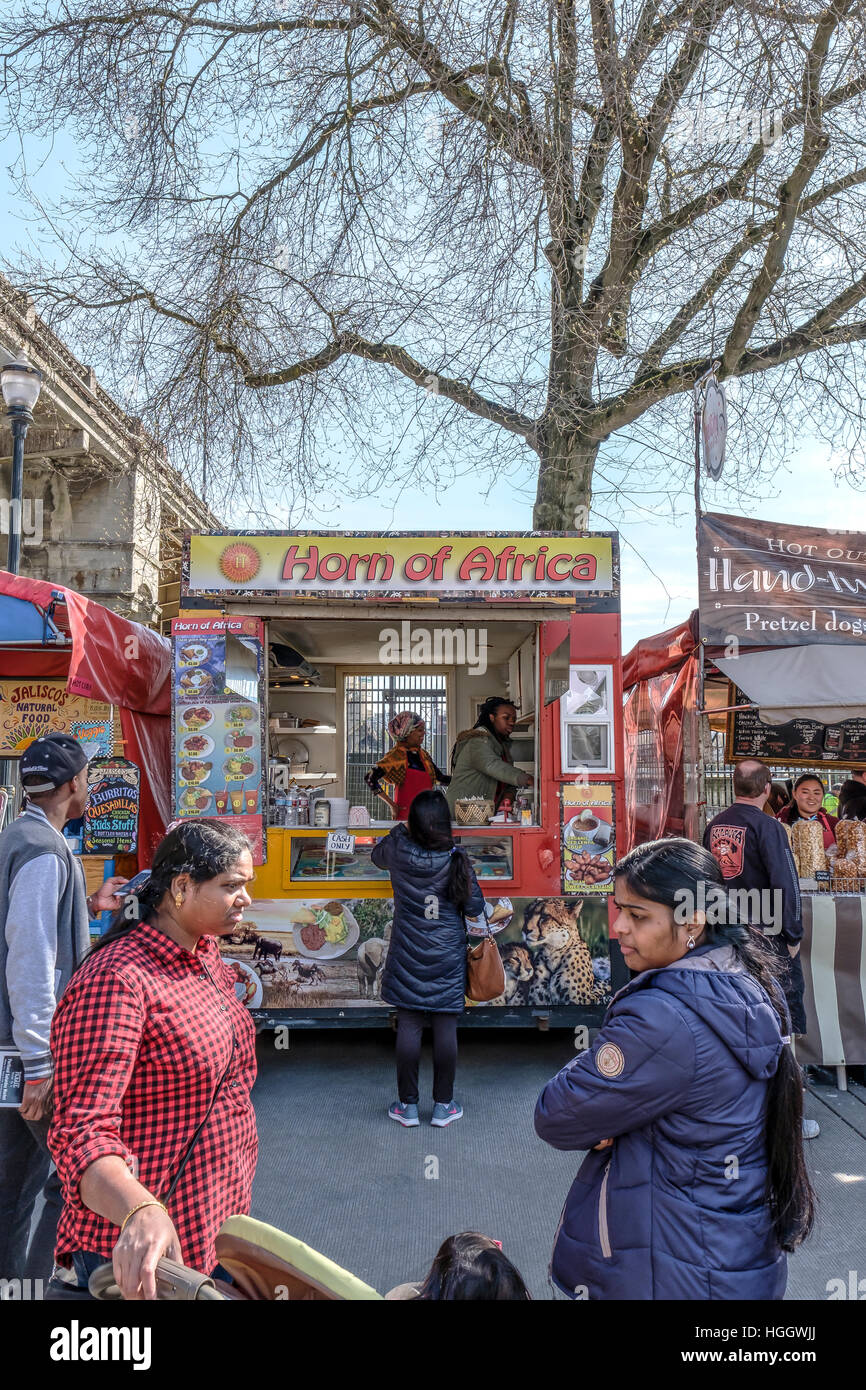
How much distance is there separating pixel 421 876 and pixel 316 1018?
1447 millimetres

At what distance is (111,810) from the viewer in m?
6.00

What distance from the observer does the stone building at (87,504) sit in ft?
45.9

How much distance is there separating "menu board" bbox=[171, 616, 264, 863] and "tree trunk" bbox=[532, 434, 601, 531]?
446cm

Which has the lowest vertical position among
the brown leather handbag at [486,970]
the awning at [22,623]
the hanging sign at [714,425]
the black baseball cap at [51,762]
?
the brown leather handbag at [486,970]

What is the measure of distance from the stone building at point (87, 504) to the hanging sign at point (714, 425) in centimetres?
861

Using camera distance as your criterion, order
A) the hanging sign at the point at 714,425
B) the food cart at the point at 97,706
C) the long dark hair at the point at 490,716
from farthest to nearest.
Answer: the long dark hair at the point at 490,716
the hanging sign at the point at 714,425
the food cart at the point at 97,706

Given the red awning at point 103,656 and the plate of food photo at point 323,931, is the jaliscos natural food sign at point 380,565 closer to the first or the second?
the red awning at point 103,656

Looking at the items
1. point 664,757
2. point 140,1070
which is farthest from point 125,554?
point 140,1070

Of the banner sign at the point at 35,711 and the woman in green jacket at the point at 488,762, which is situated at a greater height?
the banner sign at the point at 35,711

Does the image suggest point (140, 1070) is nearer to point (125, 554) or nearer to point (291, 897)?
point (291, 897)

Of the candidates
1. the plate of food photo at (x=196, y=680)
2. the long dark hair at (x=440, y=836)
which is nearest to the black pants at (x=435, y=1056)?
the long dark hair at (x=440, y=836)

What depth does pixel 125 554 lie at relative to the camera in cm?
1762

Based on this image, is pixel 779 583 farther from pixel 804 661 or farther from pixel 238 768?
pixel 238 768

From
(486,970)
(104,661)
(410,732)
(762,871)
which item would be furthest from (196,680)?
(762,871)
